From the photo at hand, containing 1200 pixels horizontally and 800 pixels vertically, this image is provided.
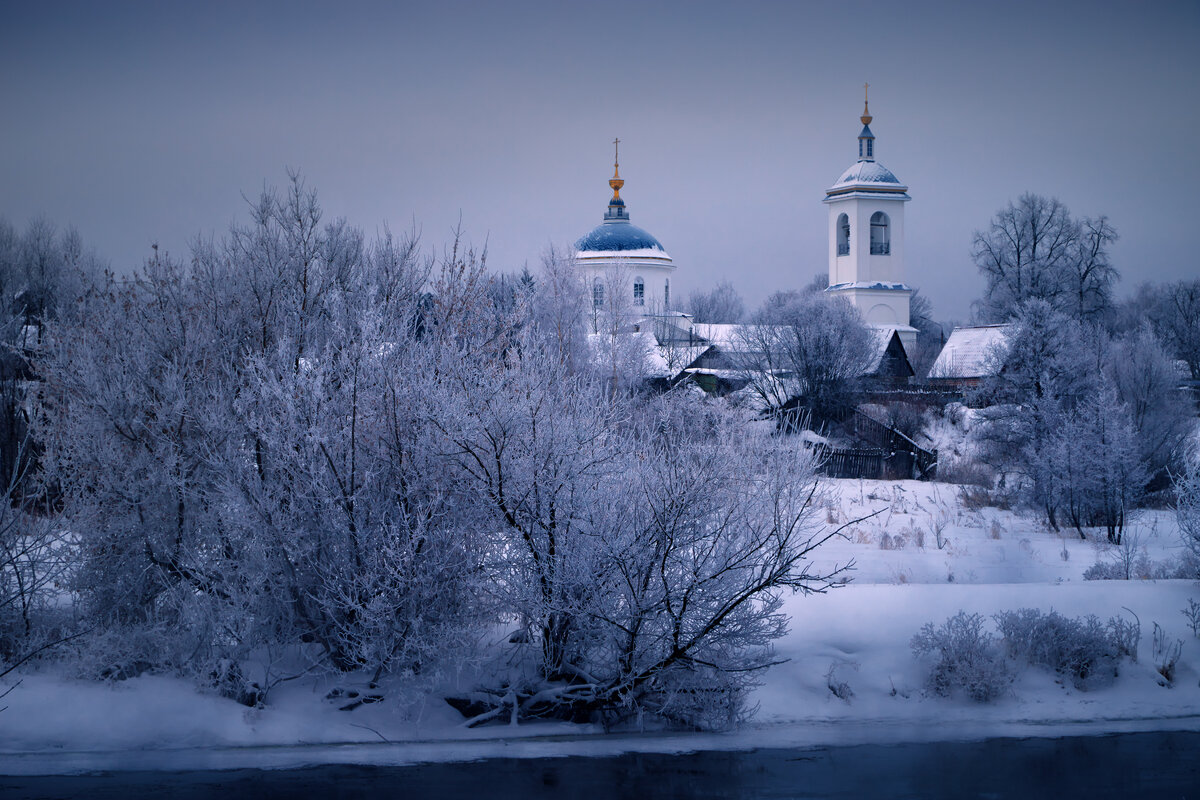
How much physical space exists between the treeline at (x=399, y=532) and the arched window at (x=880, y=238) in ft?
153

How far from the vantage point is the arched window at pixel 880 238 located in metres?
54.5

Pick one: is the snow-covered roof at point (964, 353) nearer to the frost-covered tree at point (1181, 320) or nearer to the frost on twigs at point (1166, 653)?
the frost-covered tree at point (1181, 320)

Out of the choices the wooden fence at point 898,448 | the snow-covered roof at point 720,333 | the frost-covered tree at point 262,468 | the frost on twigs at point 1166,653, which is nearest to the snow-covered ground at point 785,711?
the frost on twigs at point 1166,653

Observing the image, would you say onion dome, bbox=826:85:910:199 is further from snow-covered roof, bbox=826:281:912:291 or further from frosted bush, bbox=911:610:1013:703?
frosted bush, bbox=911:610:1013:703

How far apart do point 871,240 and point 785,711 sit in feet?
157

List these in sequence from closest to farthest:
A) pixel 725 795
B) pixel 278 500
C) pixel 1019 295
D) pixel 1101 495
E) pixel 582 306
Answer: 1. pixel 725 795
2. pixel 278 500
3. pixel 1101 495
4. pixel 582 306
5. pixel 1019 295

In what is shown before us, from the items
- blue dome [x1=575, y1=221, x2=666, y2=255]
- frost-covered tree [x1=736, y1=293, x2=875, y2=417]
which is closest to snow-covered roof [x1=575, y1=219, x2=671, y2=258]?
blue dome [x1=575, y1=221, x2=666, y2=255]

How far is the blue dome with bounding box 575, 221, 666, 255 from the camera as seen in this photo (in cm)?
5059

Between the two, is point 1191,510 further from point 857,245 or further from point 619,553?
point 857,245

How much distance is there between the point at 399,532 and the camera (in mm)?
9094

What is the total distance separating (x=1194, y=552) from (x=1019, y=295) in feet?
125

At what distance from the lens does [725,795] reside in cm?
837

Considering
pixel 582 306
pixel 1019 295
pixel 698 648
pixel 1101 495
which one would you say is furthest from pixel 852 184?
pixel 698 648

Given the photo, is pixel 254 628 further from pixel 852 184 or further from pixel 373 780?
pixel 852 184
